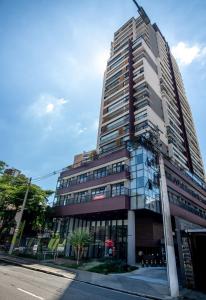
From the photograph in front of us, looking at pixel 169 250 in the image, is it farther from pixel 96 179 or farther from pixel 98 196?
pixel 96 179

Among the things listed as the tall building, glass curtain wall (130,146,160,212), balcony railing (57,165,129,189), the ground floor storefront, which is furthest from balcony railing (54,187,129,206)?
balcony railing (57,165,129,189)

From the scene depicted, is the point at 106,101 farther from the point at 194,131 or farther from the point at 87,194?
the point at 194,131

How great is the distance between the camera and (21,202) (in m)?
32.3

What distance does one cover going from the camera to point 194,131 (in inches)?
2783

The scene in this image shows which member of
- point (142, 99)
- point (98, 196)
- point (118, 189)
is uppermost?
point (142, 99)

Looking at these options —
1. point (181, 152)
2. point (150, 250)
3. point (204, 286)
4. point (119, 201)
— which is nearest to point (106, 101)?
point (181, 152)

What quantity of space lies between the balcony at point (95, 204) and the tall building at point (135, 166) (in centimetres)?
13

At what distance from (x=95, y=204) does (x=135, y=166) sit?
7.93 m

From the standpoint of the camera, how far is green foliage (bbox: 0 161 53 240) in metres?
31.9

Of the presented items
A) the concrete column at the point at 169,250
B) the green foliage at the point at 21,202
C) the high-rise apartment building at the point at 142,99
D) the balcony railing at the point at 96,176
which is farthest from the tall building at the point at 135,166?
the green foliage at the point at 21,202

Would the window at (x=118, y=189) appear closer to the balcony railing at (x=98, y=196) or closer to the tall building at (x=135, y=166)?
the balcony railing at (x=98, y=196)

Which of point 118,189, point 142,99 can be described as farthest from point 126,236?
point 142,99

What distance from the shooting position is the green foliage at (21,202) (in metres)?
31.9

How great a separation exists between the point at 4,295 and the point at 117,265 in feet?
46.2
